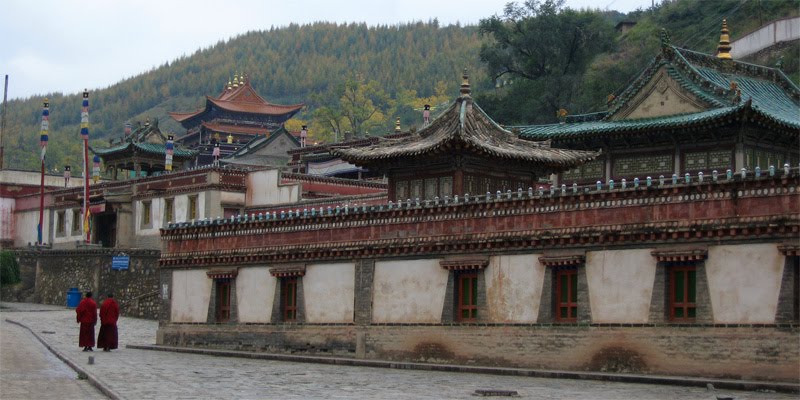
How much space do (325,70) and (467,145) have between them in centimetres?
13990

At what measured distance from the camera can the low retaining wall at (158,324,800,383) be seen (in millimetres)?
24016

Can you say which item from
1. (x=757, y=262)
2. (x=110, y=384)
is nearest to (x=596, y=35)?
(x=757, y=262)

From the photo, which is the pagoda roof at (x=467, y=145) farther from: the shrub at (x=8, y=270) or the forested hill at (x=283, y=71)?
the forested hill at (x=283, y=71)

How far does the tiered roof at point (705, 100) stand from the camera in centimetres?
3319

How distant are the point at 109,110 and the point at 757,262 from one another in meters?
155

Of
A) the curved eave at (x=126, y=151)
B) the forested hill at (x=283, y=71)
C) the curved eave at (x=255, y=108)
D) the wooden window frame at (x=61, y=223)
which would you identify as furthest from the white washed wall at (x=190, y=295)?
the forested hill at (x=283, y=71)

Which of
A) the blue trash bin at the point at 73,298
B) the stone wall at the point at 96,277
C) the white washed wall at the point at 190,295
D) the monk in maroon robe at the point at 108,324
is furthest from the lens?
the blue trash bin at the point at 73,298

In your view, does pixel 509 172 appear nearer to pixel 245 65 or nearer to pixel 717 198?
pixel 717 198

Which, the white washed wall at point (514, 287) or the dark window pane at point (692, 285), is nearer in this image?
the dark window pane at point (692, 285)

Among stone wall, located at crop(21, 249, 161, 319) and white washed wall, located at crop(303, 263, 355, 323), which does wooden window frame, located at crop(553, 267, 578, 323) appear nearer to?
white washed wall, located at crop(303, 263, 355, 323)

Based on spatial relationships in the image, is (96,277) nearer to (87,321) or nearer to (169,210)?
(169,210)

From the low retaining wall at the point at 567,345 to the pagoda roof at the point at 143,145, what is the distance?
31722 mm

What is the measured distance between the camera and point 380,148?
117ft

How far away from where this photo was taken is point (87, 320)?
32.2m
